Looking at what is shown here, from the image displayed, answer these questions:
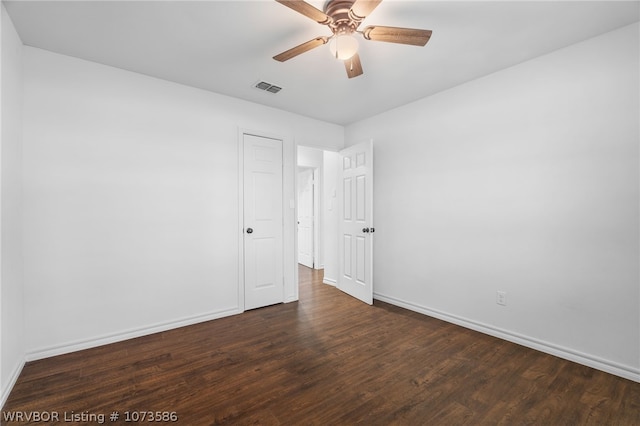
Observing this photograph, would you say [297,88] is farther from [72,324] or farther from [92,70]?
[72,324]

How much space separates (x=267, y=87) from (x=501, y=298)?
128 inches

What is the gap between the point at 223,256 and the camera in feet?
10.8

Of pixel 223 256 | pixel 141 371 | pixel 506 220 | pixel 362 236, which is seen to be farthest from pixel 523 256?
pixel 141 371

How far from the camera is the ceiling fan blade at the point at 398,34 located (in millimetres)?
1764

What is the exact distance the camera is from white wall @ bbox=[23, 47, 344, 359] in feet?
7.75

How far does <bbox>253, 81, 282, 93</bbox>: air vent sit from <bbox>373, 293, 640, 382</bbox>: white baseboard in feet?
10.0

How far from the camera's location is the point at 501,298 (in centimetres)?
274

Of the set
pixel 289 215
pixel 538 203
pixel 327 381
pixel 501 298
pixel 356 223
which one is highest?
pixel 538 203

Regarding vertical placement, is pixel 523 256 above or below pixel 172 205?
below

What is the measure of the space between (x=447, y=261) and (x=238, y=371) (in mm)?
2416

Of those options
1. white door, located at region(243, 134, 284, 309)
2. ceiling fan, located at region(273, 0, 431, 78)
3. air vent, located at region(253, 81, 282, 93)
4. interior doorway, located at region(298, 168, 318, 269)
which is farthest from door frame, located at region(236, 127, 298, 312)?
interior doorway, located at region(298, 168, 318, 269)

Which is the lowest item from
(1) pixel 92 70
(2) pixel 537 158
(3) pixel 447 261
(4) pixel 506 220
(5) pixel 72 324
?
(5) pixel 72 324

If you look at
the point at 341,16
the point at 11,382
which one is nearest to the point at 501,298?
the point at 341,16

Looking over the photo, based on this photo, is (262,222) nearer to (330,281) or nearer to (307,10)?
(330,281)
